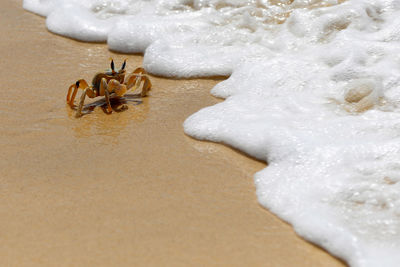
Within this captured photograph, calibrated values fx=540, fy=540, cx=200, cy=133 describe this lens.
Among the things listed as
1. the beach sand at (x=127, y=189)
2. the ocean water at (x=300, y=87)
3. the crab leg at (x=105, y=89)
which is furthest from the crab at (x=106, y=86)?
the ocean water at (x=300, y=87)

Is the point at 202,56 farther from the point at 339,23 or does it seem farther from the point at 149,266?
the point at 149,266

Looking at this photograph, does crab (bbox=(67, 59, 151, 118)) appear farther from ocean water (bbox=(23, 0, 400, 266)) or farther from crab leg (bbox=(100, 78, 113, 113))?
ocean water (bbox=(23, 0, 400, 266))

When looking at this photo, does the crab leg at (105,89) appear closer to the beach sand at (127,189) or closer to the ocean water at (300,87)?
the beach sand at (127,189)

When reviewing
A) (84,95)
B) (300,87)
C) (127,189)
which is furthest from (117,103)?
(300,87)

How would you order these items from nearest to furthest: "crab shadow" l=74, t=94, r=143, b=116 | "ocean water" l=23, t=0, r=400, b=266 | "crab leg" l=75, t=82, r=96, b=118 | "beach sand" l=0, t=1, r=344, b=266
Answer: "beach sand" l=0, t=1, r=344, b=266, "ocean water" l=23, t=0, r=400, b=266, "crab leg" l=75, t=82, r=96, b=118, "crab shadow" l=74, t=94, r=143, b=116

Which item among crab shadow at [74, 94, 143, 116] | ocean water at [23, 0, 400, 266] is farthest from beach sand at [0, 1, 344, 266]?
ocean water at [23, 0, 400, 266]

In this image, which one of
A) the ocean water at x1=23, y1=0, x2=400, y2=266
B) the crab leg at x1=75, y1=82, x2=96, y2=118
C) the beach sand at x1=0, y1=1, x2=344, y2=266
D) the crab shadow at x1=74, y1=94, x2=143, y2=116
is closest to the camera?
the beach sand at x1=0, y1=1, x2=344, y2=266
